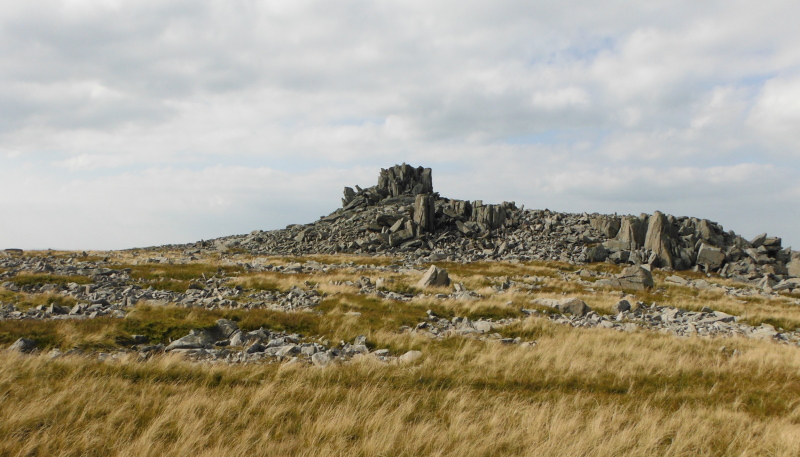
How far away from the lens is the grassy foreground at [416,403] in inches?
243

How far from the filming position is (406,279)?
30641 millimetres

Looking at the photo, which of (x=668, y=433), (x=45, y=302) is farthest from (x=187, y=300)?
(x=668, y=433)

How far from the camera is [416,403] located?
26.2ft

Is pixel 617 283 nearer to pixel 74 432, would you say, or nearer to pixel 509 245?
pixel 509 245

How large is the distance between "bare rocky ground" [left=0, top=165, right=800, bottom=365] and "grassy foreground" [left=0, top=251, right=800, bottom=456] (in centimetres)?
180

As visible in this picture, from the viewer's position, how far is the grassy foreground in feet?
20.2

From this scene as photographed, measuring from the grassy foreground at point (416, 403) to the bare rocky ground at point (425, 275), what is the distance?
180cm

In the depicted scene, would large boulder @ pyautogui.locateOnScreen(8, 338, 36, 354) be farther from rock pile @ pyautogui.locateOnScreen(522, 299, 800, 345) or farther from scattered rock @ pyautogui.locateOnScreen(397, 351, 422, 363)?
rock pile @ pyautogui.locateOnScreen(522, 299, 800, 345)

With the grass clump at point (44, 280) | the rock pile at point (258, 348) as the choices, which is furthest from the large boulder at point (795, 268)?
the grass clump at point (44, 280)

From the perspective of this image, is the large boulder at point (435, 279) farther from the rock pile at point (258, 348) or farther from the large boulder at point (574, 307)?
the rock pile at point (258, 348)

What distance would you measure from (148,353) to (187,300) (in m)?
9.80

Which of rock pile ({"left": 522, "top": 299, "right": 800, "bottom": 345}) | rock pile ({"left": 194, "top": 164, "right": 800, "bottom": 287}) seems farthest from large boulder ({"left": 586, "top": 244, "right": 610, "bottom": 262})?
rock pile ({"left": 522, "top": 299, "right": 800, "bottom": 345})

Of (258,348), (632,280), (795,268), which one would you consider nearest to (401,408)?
(258,348)

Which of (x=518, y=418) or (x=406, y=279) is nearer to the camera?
(x=518, y=418)
